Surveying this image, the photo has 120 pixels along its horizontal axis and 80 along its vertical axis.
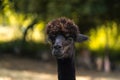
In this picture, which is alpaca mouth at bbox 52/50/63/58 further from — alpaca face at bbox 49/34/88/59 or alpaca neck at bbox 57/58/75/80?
alpaca neck at bbox 57/58/75/80

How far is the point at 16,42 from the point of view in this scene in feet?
48.4

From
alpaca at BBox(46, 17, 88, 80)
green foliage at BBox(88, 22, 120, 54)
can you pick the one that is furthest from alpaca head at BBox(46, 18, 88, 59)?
green foliage at BBox(88, 22, 120, 54)

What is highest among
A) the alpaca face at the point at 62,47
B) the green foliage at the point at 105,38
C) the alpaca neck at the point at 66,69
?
the green foliage at the point at 105,38

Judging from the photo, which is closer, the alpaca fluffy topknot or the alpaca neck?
the alpaca fluffy topknot

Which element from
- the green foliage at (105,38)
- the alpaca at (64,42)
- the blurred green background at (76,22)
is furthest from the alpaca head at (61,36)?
the green foliage at (105,38)

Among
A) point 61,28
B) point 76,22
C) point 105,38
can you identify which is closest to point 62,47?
point 61,28

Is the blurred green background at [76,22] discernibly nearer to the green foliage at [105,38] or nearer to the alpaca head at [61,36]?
the green foliage at [105,38]

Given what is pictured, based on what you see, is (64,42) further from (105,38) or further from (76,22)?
(105,38)

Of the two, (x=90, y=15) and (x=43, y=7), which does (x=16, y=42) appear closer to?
(x=43, y=7)

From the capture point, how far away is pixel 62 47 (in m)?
3.84

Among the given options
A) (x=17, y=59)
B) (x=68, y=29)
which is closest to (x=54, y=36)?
(x=68, y=29)

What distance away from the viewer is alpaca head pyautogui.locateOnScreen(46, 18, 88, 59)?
3803mm

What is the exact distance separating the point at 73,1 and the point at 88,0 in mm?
360

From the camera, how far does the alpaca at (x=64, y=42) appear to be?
3818 millimetres
